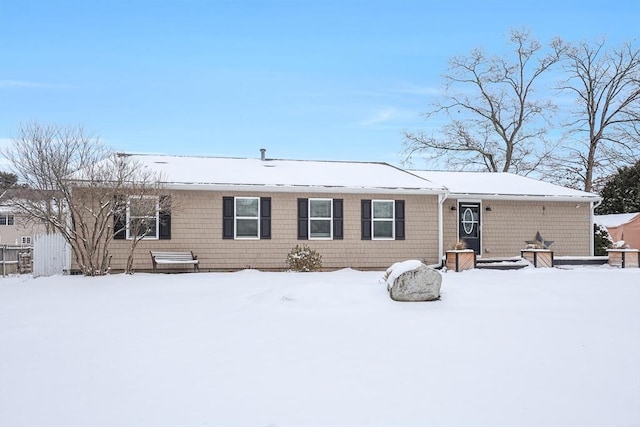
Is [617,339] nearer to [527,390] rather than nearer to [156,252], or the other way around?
[527,390]

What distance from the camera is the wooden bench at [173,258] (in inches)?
573

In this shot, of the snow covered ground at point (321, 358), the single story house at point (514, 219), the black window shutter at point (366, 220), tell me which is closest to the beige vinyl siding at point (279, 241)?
the black window shutter at point (366, 220)

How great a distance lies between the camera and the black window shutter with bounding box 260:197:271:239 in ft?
51.5

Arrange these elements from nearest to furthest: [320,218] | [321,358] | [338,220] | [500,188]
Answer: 1. [321,358]
2. [320,218]
3. [338,220]
4. [500,188]

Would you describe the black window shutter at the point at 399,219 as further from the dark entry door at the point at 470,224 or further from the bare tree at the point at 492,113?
the bare tree at the point at 492,113

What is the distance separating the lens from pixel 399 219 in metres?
16.6

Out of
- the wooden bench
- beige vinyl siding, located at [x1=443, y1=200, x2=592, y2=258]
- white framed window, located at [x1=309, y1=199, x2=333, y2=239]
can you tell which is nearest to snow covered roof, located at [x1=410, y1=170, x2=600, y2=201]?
beige vinyl siding, located at [x1=443, y1=200, x2=592, y2=258]

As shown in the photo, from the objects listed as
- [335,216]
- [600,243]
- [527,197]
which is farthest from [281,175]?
[600,243]

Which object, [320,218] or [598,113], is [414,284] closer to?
[320,218]

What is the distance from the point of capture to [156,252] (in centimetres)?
1484

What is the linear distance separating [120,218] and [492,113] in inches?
949

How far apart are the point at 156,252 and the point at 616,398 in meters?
12.0

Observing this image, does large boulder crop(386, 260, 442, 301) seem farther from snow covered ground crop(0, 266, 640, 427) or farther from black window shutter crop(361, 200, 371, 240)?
black window shutter crop(361, 200, 371, 240)

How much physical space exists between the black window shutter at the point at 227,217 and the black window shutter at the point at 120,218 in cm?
261
